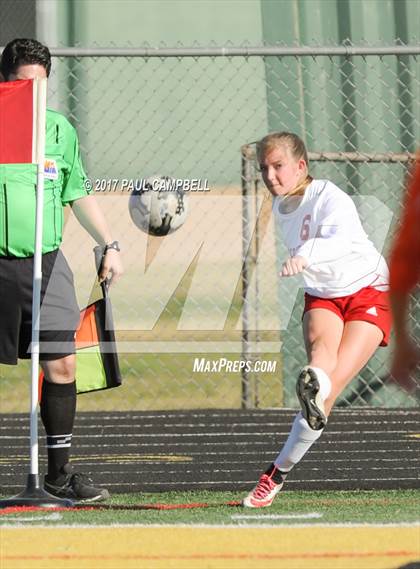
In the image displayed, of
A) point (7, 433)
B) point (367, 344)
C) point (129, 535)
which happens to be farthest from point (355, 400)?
point (129, 535)

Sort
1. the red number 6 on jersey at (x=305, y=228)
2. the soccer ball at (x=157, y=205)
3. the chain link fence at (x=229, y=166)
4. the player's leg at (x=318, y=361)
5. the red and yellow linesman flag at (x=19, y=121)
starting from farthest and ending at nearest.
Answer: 1. the chain link fence at (x=229, y=166)
2. the soccer ball at (x=157, y=205)
3. the red number 6 on jersey at (x=305, y=228)
4. the red and yellow linesman flag at (x=19, y=121)
5. the player's leg at (x=318, y=361)

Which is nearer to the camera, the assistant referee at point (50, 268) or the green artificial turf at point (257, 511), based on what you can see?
the green artificial turf at point (257, 511)

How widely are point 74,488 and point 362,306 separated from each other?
1.49 metres

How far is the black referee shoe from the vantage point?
19.4 feet

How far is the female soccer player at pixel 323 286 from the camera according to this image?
5613 mm

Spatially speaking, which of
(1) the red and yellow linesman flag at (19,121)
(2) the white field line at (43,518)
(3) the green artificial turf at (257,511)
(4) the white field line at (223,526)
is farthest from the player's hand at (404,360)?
(1) the red and yellow linesman flag at (19,121)

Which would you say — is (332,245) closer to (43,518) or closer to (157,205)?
(43,518)

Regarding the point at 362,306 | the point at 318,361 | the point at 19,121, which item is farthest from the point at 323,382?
the point at 19,121

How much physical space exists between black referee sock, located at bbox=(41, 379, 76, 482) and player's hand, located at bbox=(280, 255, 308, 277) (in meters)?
1.28

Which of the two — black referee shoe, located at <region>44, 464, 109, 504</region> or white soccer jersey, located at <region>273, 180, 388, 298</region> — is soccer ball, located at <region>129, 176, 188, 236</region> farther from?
black referee shoe, located at <region>44, 464, 109, 504</region>

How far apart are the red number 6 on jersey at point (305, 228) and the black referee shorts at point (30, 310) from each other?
3.43 ft

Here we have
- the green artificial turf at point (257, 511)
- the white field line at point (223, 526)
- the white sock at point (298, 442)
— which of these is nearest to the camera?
the white field line at point (223, 526)

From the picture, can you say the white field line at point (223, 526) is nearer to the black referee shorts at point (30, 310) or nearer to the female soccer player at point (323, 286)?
the female soccer player at point (323, 286)

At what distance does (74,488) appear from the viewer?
591cm
